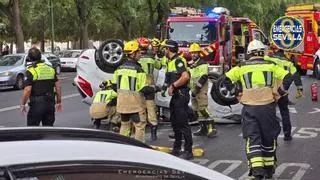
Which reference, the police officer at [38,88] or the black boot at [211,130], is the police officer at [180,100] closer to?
the police officer at [38,88]

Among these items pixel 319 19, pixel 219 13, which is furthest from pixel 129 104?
pixel 319 19

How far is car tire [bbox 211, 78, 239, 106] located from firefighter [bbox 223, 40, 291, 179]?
193 inches

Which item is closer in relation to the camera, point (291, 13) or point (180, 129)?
point (180, 129)

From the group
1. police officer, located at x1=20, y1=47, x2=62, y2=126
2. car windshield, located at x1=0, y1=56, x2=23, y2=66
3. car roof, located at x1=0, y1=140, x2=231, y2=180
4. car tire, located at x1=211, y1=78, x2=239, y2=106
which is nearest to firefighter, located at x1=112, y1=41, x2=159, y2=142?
police officer, located at x1=20, y1=47, x2=62, y2=126

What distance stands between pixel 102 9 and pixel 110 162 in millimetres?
42020

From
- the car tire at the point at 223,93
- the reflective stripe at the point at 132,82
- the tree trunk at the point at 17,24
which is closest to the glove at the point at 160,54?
the car tire at the point at 223,93

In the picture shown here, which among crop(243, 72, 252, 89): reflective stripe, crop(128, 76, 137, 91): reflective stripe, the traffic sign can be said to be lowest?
crop(128, 76, 137, 91): reflective stripe

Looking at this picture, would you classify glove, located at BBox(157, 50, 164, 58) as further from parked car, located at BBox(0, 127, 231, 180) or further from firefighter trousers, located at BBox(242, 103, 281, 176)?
parked car, located at BBox(0, 127, 231, 180)

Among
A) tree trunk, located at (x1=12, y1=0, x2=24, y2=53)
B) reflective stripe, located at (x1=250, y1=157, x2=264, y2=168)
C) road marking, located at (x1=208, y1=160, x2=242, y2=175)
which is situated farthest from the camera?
tree trunk, located at (x1=12, y1=0, x2=24, y2=53)

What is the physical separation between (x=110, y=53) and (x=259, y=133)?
651 cm

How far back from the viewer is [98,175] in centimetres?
204

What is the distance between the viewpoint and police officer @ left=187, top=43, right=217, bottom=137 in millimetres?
10484

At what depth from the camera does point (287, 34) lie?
538 inches

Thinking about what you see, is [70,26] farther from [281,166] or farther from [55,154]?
[55,154]
